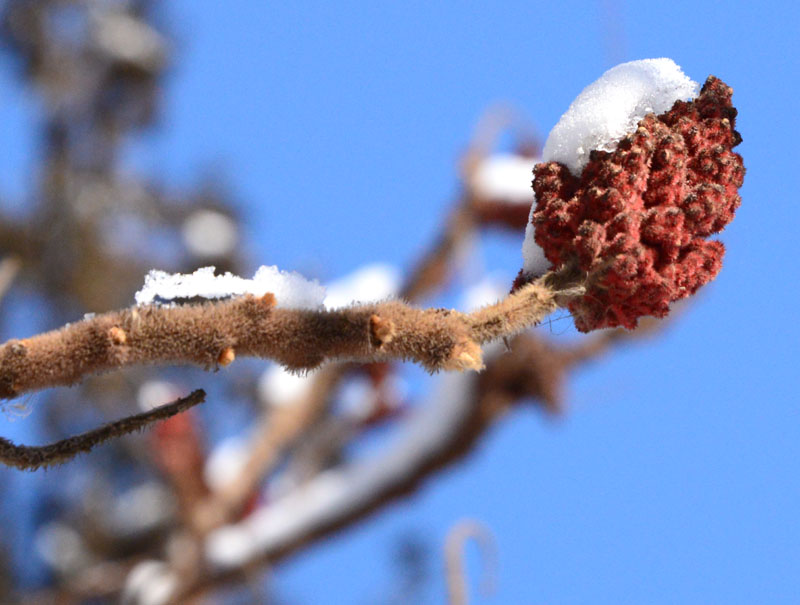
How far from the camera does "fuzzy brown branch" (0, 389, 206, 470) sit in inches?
41.7

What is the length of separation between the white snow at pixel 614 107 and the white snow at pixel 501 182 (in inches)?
121

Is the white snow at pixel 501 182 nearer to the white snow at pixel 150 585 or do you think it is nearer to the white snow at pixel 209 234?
the white snow at pixel 150 585

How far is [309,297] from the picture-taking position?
112 centimetres

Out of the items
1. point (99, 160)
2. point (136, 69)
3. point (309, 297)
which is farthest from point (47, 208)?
point (309, 297)

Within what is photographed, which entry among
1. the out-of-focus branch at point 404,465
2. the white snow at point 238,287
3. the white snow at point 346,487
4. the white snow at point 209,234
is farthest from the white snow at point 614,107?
the white snow at point 209,234

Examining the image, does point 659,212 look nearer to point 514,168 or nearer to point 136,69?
point 514,168

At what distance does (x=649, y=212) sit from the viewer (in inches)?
43.7

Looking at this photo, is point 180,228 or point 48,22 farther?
point 180,228

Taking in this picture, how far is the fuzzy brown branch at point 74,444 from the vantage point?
3.47ft

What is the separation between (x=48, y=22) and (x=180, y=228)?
7.18 ft

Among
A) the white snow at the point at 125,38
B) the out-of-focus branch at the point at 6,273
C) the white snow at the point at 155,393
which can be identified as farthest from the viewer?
the white snow at the point at 125,38

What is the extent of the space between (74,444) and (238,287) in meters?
0.31

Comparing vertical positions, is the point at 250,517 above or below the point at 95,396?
below

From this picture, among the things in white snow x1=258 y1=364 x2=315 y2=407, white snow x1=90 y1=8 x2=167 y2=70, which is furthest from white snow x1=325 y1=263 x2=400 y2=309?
white snow x1=90 y1=8 x2=167 y2=70
